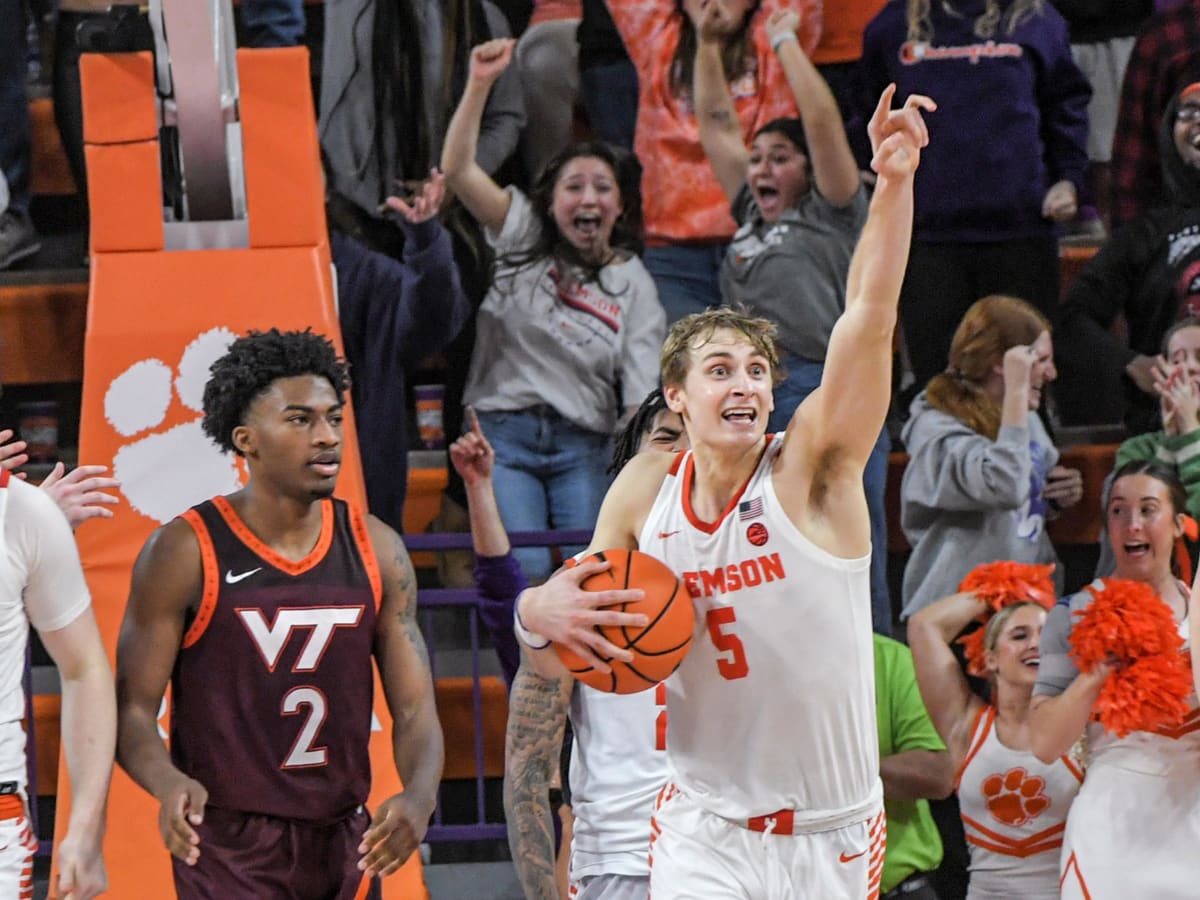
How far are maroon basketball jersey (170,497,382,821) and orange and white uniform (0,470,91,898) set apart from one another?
30cm

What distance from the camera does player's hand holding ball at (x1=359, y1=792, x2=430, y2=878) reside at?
3652mm

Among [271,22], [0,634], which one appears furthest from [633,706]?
[271,22]

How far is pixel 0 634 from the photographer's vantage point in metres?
3.75

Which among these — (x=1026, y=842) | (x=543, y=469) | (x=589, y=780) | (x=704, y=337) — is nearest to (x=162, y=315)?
(x=543, y=469)

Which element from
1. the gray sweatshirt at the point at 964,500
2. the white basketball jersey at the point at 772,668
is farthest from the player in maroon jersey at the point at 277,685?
the gray sweatshirt at the point at 964,500

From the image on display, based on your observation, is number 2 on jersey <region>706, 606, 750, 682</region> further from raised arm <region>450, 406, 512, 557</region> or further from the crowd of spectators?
the crowd of spectators

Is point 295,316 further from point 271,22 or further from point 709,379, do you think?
point 709,379

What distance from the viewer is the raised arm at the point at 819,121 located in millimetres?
5898

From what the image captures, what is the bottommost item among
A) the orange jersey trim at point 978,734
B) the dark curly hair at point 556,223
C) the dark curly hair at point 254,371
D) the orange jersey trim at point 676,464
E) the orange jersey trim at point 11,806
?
the orange jersey trim at point 978,734

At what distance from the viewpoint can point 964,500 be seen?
19.0 feet

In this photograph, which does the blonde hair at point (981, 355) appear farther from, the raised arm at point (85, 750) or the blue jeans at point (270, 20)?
the raised arm at point (85, 750)

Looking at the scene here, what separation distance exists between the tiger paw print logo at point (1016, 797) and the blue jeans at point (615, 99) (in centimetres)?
318

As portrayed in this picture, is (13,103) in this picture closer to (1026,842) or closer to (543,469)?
(543,469)

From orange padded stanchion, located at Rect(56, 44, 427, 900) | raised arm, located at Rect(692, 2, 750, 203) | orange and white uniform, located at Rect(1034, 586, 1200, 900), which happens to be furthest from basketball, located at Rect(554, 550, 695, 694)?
raised arm, located at Rect(692, 2, 750, 203)
